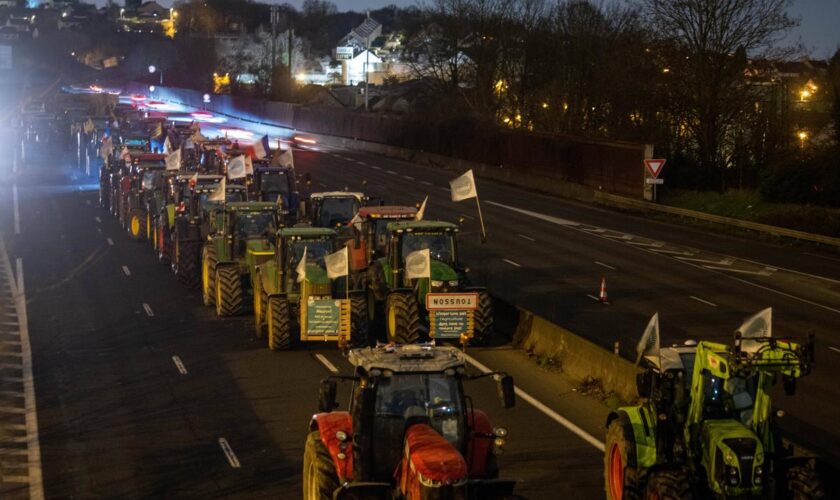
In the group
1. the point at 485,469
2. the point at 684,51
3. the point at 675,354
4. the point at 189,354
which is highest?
the point at 684,51

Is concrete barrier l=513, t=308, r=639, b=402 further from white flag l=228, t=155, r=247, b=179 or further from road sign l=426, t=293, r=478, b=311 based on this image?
white flag l=228, t=155, r=247, b=179

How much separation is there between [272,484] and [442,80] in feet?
261

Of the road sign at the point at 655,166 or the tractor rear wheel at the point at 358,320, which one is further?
the road sign at the point at 655,166

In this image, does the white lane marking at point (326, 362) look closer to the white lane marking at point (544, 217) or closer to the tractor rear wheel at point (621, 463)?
the tractor rear wheel at point (621, 463)

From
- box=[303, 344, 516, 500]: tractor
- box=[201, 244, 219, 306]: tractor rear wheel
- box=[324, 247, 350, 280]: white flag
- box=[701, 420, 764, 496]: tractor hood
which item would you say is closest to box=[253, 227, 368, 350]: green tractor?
box=[324, 247, 350, 280]: white flag

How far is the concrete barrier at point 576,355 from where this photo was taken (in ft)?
67.2

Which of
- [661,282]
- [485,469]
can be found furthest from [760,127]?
[485,469]

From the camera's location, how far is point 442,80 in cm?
9394

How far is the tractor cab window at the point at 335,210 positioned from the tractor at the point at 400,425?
20.4 m

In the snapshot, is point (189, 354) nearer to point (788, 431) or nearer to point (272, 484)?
point (272, 484)

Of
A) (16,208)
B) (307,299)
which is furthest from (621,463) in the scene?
(16,208)

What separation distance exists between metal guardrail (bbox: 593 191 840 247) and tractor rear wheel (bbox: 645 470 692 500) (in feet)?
103

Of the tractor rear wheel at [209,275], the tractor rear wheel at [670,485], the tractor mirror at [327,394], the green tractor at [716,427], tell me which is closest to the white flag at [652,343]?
the green tractor at [716,427]

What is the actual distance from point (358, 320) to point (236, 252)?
5.98 metres
